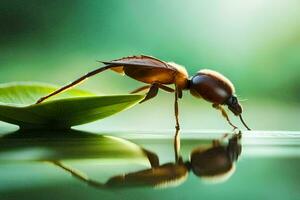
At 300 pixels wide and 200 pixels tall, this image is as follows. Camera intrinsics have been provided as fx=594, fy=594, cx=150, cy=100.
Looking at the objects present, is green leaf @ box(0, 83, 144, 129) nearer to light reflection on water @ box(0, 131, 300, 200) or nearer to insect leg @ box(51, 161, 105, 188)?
light reflection on water @ box(0, 131, 300, 200)

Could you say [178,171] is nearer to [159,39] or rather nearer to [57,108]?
[57,108]

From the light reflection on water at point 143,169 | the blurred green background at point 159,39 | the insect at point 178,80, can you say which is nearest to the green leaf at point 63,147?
the light reflection on water at point 143,169

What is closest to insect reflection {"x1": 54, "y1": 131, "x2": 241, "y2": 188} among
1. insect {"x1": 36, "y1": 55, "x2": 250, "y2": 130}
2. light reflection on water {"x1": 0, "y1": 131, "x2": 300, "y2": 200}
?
light reflection on water {"x1": 0, "y1": 131, "x2": 300, "y2": 200}

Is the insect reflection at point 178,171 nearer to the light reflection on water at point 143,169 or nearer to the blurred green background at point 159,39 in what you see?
the light reflection on water at point 143,169

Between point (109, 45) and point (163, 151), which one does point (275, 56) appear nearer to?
point (109, 45)

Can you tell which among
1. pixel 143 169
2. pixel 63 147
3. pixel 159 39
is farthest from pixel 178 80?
pixel 159 39
